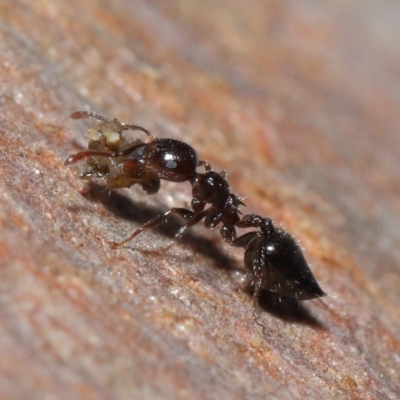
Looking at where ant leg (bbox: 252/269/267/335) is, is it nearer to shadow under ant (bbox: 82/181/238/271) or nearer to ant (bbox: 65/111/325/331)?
ant (bbox: 65/111/325/331)

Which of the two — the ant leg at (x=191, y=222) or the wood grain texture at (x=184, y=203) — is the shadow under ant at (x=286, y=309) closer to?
the wood grain texture at (x=184, y=203)

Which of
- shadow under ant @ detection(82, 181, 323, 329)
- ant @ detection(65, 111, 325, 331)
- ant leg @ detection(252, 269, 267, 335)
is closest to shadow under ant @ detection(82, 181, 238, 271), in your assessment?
shadow under ant @ detection(82, 181, 323, 329)

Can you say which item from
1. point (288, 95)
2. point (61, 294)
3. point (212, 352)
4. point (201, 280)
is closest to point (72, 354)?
point (61, 294)

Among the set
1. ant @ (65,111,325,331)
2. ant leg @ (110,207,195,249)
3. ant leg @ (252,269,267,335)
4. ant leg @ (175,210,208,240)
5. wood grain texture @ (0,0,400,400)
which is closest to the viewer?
wood grain texture @ (0,0,400,400)

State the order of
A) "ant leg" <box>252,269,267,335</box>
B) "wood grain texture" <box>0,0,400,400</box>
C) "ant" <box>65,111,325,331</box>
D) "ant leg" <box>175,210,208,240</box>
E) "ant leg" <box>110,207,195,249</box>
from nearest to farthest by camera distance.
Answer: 1. "wood grain texture" <box>0,0,400,400</box>
2. "ant leg" <box>110,207,195,249</box>
3. "ant leg" <box>252,269,267,335</box>
4. "ant" <box>65,111,325,331</box>
5. "ant leg" <box>175,210,208,240</box>

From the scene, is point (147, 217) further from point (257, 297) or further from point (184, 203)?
point (257, 297)

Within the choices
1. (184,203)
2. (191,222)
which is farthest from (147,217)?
(184,203)

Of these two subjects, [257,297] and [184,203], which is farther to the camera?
[184,203]

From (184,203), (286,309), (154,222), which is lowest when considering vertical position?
(154,222)

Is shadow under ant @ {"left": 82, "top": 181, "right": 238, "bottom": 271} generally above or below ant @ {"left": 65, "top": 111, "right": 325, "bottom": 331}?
below
